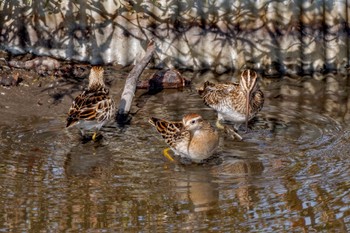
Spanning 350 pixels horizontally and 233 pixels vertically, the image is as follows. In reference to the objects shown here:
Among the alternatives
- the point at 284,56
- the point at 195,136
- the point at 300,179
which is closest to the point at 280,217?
the point at 300,179

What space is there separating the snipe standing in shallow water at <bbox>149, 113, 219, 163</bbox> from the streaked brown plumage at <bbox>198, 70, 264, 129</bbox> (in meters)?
1.28

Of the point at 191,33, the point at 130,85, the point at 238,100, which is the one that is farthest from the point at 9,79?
the point at 238,100

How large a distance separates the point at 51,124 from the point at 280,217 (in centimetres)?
428

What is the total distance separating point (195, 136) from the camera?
10859 millimetres

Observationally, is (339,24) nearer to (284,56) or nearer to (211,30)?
(284,56)

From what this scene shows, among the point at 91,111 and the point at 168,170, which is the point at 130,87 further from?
the point at 168,170

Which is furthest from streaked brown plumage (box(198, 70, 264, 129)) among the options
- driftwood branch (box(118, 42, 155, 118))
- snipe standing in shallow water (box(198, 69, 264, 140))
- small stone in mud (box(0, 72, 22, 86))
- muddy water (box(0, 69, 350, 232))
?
small stone in mud (box(0, 72, 22, 86))

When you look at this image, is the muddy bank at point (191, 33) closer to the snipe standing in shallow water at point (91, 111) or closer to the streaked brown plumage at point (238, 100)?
the streaked brown plumage at point (238, 100)

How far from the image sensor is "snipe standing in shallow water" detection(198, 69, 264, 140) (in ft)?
39.9

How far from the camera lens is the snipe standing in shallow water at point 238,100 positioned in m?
12.2

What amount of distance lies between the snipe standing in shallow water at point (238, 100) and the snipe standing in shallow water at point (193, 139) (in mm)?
1277

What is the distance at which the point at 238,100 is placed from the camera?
1231cm

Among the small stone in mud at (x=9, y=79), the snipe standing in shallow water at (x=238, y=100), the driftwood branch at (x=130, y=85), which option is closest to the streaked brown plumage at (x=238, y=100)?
the snipe standing in shallow water at (x=238, y=100)

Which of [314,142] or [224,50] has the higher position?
[224,50]
